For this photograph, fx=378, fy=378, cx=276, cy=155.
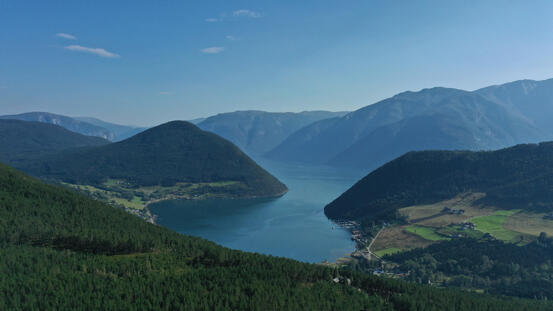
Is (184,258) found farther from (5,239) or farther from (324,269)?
(5,239)

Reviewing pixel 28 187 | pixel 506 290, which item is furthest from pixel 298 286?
pixel 28 187

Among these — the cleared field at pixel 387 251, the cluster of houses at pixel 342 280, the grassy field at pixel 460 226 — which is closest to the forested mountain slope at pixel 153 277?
the cluster of houses at pixel 342 280

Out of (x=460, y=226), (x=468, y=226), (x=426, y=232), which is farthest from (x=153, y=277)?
(x=460, y=226)

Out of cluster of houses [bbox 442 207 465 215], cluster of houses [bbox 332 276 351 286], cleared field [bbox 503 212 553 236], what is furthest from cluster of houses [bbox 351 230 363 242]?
cluster of houses [bbox 332 276 351 286]

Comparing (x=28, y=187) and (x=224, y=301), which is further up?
(x=28, y=187)

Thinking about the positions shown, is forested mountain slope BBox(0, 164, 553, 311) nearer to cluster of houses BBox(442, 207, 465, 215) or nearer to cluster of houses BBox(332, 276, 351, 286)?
cluster of houses BBox(332, 276, 351, 286)
